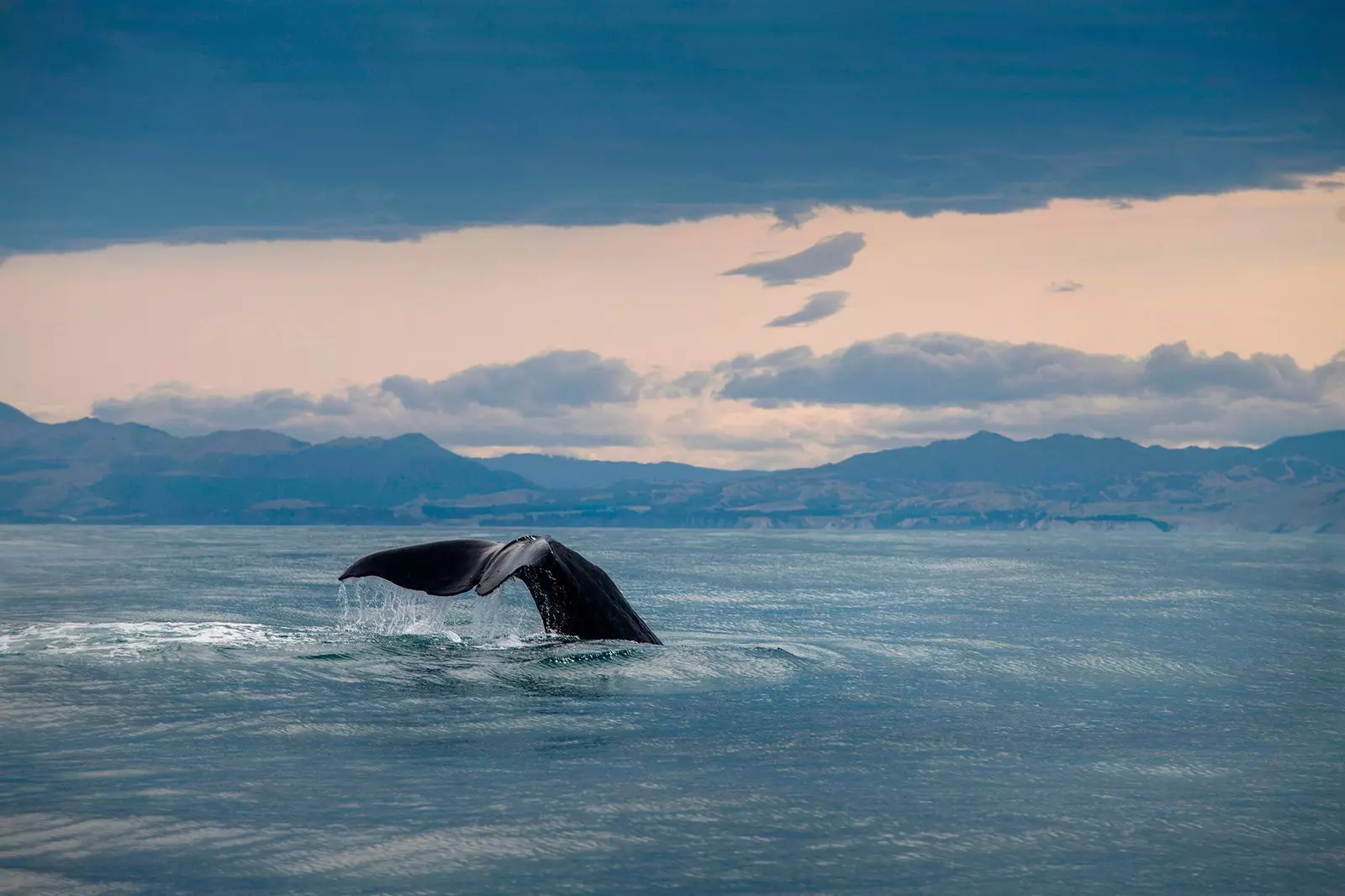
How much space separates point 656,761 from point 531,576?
23.4 feet

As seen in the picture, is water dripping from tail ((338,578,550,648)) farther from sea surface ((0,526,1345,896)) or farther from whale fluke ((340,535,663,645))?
whale fluke ((340,535,663,645))

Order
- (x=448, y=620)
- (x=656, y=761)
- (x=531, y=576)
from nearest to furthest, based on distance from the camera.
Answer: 1. (x=656, y=761)
2. (x=531, y=576)
3. (x=448, y=620)

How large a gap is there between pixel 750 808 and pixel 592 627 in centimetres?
1010

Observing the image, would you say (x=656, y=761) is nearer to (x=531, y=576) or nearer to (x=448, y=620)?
(x=531, y=576)

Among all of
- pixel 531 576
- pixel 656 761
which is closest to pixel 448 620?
pixel 531 576

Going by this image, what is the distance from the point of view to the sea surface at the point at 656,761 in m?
9.51

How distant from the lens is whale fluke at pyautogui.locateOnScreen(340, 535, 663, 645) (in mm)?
16891

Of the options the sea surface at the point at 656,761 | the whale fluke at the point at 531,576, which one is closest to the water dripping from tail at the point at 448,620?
the sea surface at the point at 656,761

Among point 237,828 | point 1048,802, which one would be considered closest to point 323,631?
point 237,828

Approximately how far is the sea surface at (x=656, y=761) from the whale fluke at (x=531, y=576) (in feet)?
1.88

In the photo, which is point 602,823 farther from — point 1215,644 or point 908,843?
point 1215,644

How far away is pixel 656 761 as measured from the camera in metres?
13.1

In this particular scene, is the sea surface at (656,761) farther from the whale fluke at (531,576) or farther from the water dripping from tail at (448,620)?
the whale fluke at (531,576)

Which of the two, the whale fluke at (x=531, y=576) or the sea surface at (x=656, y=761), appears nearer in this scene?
the sea surface at (x=656, y=761)
